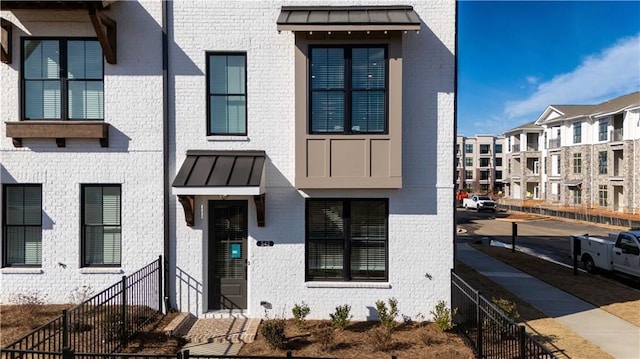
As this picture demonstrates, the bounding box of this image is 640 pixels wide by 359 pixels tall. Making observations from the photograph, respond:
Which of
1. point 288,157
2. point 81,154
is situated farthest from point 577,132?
point 81,154

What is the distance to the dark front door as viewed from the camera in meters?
8.73

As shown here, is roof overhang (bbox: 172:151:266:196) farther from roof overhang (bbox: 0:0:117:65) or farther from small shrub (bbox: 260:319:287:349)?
roof overhang (bbox: 0:0:117:65)

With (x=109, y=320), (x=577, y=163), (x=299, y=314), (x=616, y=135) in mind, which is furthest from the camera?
(x=577, y=163)

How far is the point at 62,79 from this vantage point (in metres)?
8.65

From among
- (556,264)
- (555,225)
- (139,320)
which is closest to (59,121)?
(139,320)

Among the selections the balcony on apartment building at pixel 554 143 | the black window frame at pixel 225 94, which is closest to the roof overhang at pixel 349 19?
the black window frame at pixel 225 94

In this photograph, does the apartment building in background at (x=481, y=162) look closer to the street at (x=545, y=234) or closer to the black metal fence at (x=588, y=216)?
the black metal fence at (x=588, y=216)

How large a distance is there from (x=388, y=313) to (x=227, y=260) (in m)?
3.79

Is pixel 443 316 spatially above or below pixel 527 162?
below

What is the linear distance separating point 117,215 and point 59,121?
2.41 metres

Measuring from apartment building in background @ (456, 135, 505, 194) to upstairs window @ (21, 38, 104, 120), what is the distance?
94.3m

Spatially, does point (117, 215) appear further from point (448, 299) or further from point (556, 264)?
point (556, 264)

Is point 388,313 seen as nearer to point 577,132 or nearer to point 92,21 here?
point 92,21

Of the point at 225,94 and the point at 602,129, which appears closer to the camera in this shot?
the point at 225,94
